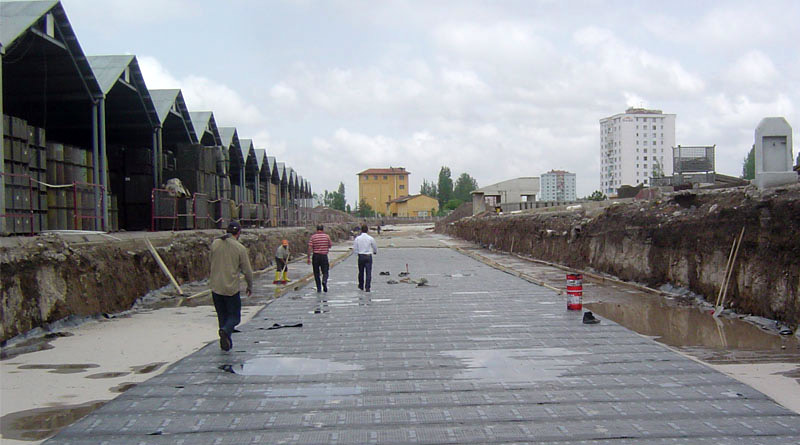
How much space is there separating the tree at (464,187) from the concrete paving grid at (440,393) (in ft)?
388

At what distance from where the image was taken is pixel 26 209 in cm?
1245

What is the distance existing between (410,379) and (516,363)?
54.8 inches

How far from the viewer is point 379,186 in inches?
5266

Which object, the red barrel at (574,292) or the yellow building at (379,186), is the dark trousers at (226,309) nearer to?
the red barrel at (574,292)

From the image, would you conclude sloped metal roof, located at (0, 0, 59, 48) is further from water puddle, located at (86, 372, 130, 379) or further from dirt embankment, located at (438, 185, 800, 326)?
dirt embankment, located at (438, 185, 800, 326)

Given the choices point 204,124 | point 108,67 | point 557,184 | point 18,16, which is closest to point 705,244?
point 18,16

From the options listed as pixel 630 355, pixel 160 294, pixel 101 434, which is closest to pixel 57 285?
pixel 160 294

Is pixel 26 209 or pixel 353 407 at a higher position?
pixel 26 209

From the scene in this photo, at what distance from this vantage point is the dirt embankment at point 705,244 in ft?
31.2

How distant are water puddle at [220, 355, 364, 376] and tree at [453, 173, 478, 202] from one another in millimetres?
119700

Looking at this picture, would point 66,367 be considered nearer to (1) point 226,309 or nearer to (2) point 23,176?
(1) point 226,309

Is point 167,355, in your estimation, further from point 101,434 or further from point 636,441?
point 636,441

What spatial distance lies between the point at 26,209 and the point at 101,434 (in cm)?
961

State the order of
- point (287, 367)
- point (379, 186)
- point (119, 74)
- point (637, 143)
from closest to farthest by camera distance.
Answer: point (287, 367), point (119, 74), point (379, 186), point (637, 143)
